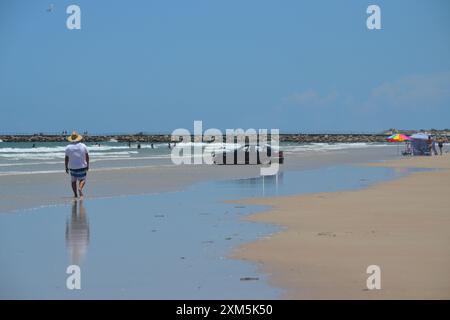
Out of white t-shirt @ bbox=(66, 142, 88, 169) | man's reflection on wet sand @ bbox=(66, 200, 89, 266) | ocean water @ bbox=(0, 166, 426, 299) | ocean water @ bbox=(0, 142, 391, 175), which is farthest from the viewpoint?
ocean water @ bbox=(0, 142, 391, 175)

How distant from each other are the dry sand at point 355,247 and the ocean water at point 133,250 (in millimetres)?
448

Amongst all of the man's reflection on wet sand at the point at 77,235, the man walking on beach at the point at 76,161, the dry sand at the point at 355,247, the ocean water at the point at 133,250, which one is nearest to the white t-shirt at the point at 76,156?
the man walking on beach at the point at 76,161

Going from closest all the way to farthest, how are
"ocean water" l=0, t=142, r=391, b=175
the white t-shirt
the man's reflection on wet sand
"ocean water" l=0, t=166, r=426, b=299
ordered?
"ocean water" l=0, t=166, r=426, b=299
the man's reflection on wet sand
the white t-shirt
"ocean water" l=0, t=142, r=391, b=175

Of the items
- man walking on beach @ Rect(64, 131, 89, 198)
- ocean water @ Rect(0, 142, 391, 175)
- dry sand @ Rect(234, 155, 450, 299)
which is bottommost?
ocean water @ Rect(0, 142, 391, 175)

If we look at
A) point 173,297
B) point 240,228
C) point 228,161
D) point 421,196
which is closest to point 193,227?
point 240,228

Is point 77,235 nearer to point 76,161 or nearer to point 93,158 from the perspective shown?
point 76,161

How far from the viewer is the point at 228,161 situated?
43281 mm

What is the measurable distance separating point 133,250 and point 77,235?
1766 mm

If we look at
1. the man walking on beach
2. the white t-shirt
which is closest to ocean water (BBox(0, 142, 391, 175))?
the man walking on beach

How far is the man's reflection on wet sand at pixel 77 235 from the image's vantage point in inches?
388

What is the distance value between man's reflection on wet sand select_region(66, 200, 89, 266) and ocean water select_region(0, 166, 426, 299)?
0.01 metres

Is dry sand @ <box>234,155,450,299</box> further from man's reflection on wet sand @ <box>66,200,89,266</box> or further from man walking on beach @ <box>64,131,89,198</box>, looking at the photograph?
man walking on beach @ <box>64,131,89,198</box>

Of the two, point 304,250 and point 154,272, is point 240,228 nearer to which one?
point 304,250

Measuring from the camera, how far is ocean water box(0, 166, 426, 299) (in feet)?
25.8
